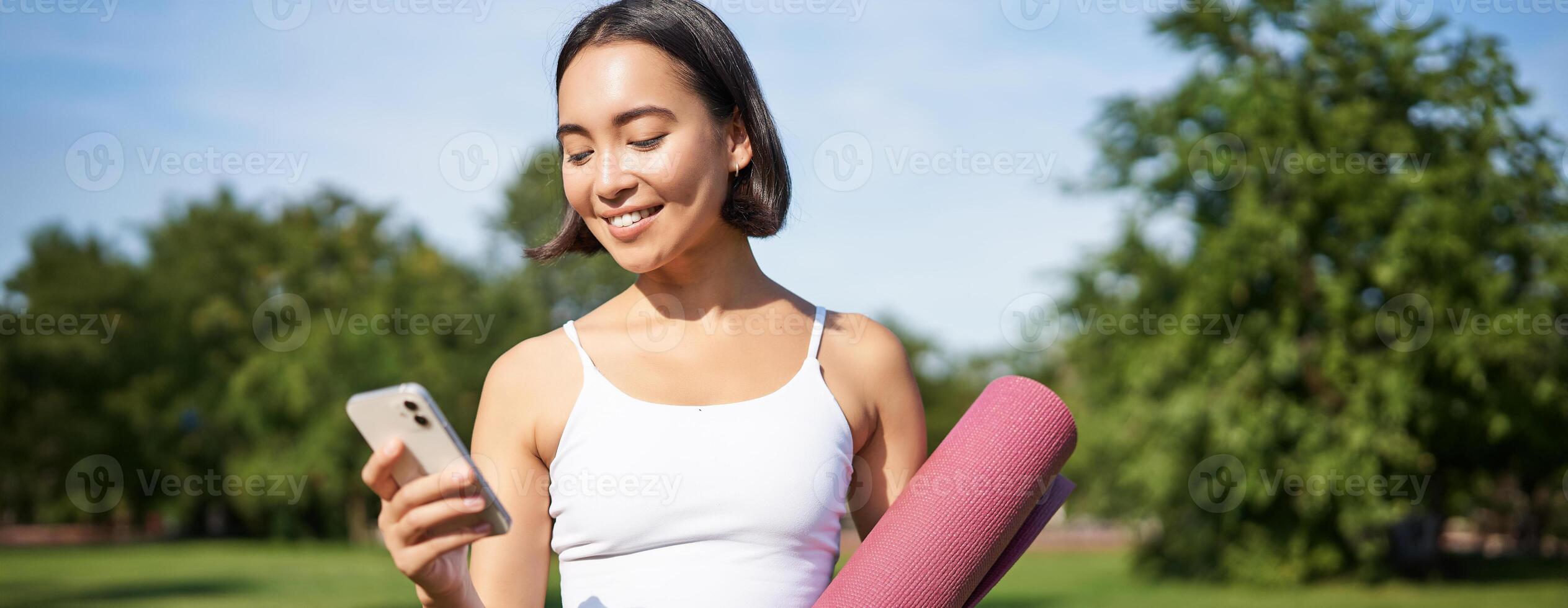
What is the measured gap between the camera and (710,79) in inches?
84.5

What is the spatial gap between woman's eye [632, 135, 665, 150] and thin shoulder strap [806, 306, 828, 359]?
1.43 feet

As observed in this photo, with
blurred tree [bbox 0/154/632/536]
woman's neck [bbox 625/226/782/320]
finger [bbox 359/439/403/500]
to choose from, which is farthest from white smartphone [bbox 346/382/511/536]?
blurred tree [bbox 0/154/632/536]

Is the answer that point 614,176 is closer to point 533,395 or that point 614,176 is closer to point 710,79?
point 710,79

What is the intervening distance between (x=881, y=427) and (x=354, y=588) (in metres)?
27.4

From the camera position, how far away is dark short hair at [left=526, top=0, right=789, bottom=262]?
2109 mm

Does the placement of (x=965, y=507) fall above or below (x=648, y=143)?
below

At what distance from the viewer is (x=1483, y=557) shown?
109ft

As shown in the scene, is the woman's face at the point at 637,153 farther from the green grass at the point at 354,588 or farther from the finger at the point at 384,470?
the green grass at the point at 354,588

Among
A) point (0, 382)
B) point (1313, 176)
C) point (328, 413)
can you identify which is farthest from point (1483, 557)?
point (0, 382)

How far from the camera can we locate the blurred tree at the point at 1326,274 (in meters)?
21.5

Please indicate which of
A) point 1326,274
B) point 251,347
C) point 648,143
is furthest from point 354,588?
point 648,143

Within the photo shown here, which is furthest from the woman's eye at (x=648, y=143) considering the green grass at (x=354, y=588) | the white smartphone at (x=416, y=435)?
the green grass at (x=354, y=588)

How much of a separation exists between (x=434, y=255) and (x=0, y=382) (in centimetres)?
1486

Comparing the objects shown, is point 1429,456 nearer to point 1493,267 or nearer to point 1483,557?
point 1493,267
